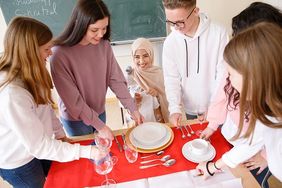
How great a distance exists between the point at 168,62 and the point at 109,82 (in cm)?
47

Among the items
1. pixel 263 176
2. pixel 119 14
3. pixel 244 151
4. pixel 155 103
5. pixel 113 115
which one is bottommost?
pixel 113 115

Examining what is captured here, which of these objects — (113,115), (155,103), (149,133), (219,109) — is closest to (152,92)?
(155,103)

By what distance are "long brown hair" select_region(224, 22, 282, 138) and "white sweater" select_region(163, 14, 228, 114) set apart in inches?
26.9

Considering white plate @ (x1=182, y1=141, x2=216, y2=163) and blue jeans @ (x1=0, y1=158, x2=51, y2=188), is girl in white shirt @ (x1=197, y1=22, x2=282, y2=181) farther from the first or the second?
blue jeans @ (x1=0, y1=158, x2=51, y2=188)

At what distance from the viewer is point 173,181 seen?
1185 millimetres

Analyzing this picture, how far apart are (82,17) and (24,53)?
42cm

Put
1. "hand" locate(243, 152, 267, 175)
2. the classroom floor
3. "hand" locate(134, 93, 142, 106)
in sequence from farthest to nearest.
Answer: the classroom floor < "hand" locate(134, 93, 142, 106) < "hand" locate(243, 152, 267, 175)

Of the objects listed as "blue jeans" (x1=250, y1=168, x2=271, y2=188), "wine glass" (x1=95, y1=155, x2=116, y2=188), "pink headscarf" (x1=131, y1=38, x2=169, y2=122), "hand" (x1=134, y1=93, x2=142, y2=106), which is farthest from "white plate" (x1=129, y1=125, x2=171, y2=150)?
"pink headscarf" (x1=131, y1=38, x2=169, y2=122)

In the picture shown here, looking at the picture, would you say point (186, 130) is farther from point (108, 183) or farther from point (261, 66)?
point (261, 66)

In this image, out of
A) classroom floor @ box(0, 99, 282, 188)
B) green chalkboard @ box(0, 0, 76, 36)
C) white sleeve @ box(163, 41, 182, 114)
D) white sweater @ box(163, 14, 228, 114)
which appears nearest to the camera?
white sweater @ box(163, 14, 228, 114)

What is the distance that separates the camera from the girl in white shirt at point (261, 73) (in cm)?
89

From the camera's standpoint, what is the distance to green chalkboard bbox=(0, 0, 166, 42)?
3074 mm

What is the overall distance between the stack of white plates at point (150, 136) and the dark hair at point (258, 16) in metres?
0.67

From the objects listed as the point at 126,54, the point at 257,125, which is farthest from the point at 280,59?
the point at 126,54
